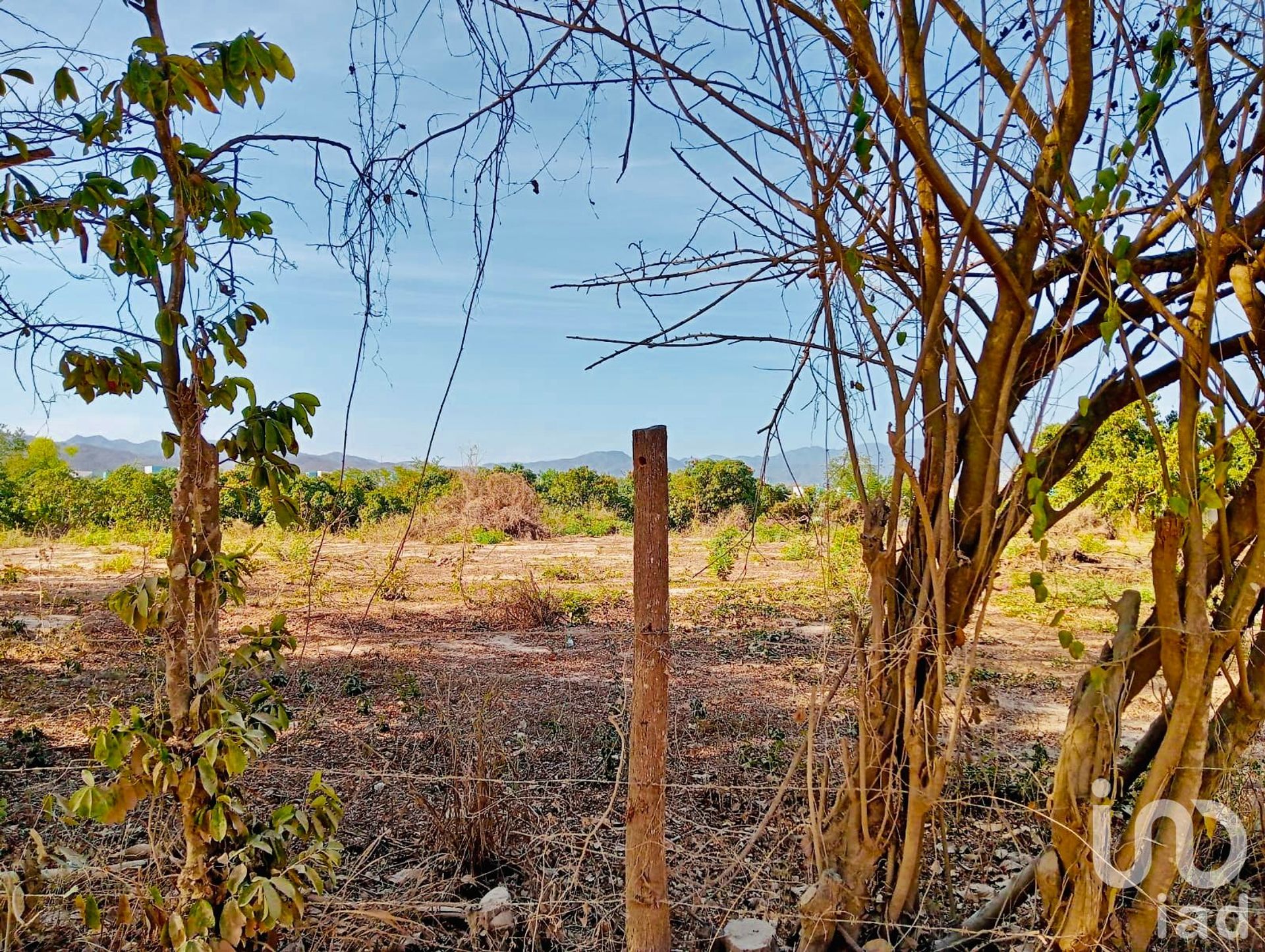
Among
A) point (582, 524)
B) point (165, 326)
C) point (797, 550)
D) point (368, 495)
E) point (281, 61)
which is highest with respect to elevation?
point (281, 61)

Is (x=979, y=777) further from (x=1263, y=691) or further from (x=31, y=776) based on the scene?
(x=31, y=776)

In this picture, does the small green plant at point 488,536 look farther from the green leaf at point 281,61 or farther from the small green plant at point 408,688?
the green leaf at point 281,61

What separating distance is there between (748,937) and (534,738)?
1918 mm

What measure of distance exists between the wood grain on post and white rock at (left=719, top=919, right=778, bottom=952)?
183 mm

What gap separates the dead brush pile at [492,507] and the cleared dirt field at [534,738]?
17.6 ft

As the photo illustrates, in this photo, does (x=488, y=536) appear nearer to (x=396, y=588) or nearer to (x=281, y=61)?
(x=396, y=588)

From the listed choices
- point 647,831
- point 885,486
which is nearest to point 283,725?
point 647,831

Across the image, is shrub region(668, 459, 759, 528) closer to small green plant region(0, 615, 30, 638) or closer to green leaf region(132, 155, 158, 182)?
small green plant region(0, 615, 30, 638)

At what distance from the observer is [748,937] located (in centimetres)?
186

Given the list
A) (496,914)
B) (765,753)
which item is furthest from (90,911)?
(765,753)

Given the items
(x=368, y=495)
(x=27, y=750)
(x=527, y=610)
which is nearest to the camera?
(x=27, y=750)

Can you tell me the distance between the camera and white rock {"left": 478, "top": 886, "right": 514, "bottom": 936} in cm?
208

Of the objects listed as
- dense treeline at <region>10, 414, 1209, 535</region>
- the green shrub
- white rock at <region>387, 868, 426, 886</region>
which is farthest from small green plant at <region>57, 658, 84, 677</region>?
the green shrub

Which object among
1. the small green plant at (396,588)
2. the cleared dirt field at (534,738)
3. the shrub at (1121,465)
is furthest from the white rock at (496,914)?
the shrub at (1121,465)
